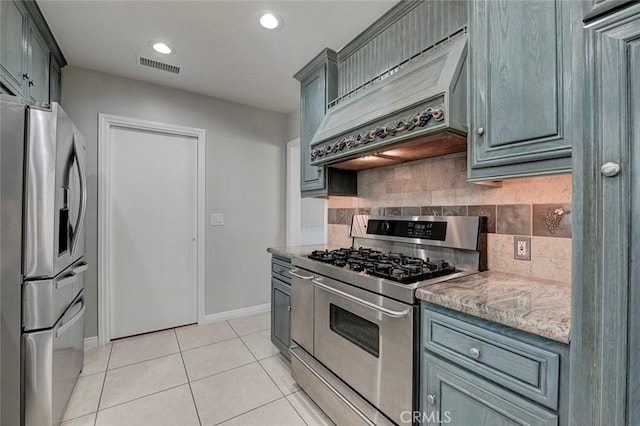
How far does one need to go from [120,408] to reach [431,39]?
2955 millimetres

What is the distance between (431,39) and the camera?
1.58 meters

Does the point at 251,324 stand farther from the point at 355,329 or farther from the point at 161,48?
the point at 161,48

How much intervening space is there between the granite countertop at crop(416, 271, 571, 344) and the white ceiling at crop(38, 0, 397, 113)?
69.2 inches

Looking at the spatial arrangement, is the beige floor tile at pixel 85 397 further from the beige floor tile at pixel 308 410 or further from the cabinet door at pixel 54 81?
the cabinet door at pixel 54 81

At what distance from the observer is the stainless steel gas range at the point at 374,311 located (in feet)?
4.02

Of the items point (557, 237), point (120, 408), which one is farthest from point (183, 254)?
point (557, 237)

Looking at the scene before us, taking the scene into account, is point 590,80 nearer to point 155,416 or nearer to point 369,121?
point 369,121

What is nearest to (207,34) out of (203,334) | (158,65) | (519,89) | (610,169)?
(158,65)

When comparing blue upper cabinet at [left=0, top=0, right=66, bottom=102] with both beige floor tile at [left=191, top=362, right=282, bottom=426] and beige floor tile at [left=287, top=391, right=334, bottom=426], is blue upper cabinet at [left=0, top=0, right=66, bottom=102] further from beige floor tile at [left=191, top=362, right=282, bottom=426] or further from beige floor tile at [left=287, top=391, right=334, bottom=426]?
beige floor tile at [left=287, top=391, right=334, bottom=426]

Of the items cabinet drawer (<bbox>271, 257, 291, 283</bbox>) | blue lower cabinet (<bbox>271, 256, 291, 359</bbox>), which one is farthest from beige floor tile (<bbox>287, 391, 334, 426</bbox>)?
cabinet drawer (<bbox>271, 257, 291, 283</bbox>)

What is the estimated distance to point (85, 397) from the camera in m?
1.88

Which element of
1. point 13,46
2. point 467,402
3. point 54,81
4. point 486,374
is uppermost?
point 54,81

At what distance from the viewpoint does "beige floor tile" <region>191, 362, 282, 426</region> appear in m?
1.76

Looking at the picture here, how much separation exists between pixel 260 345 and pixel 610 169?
2.72 meters
